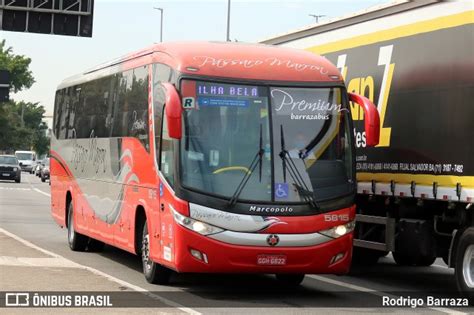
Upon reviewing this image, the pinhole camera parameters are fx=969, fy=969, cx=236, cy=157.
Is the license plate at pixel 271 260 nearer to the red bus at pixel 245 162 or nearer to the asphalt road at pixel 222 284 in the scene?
the red bus at pixel 245 162

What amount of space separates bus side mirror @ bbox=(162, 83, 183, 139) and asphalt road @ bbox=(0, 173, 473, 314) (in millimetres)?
1940

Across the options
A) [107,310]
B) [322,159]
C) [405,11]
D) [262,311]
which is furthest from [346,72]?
[107,310]

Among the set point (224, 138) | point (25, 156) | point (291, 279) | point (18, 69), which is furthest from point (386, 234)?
point (18, 69)

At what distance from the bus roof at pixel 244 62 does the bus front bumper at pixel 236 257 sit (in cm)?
206

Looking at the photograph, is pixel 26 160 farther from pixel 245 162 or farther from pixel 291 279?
pixel 245 162

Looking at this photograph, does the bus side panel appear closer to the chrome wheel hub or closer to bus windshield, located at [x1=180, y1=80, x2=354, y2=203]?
bus windshield, located at [x1=180, y1=80, x2=354, y2=203]

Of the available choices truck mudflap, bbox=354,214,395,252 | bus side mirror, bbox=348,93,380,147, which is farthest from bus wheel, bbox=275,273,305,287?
bus side mirror, bbox=348,93,380,147

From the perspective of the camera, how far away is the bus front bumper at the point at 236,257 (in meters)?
11.2

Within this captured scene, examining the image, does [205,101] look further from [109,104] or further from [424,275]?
[424,275]

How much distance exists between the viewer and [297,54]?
12781mm

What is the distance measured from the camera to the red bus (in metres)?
11.2

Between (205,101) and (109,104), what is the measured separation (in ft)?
13.9

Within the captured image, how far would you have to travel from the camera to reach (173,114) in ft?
36.6

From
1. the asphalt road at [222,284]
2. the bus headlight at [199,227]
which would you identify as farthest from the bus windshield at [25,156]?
the bus headlight at [199,227]
